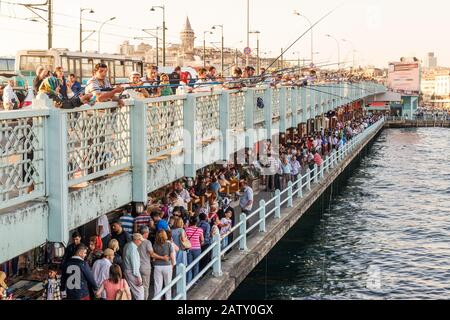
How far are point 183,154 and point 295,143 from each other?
16765mm

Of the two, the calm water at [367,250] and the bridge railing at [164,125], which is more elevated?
the bridge railing at [164,125]

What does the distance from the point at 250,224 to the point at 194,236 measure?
222 inches

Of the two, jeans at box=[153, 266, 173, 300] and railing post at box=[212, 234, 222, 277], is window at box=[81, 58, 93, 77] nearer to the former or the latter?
railing post at box=[212, 234, 222, 277]

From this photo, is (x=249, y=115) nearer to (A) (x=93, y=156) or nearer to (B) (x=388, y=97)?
(A) (x=93, y=156)

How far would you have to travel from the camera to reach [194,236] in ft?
38.7

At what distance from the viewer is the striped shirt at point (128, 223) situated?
36.5ft

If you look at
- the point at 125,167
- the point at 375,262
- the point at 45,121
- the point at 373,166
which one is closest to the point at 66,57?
the point at 375,262

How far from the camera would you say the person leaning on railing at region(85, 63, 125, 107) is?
31.4ft

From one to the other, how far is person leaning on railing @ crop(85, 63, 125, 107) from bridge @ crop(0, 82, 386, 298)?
11 centimetres

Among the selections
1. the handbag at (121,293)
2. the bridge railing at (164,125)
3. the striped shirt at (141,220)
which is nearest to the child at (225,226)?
the bridge railing at (164,125)

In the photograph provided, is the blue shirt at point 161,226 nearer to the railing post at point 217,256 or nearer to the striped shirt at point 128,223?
the striped shirt at point 128,223

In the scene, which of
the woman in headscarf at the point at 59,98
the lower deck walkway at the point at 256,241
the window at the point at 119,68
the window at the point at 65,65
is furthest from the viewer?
the window at the point at 119,68

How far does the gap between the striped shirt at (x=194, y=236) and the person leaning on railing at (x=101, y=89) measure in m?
2.78

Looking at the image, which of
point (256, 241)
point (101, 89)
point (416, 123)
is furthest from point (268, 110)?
point (416, 123)
